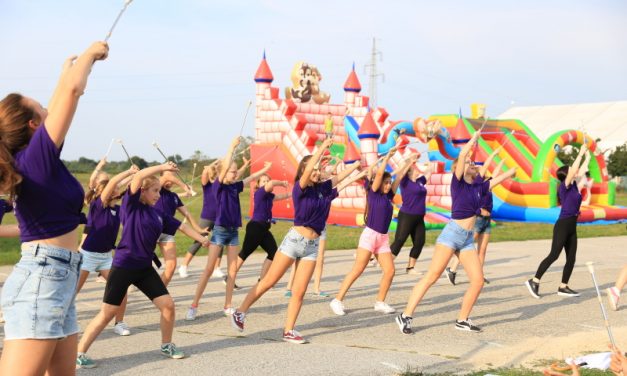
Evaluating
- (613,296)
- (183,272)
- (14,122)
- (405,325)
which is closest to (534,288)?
(613,296)

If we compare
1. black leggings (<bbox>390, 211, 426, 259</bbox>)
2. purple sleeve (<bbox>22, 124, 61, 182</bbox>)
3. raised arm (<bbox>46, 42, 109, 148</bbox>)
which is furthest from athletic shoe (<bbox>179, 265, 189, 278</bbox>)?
raised arm (<bbox>46, 42, 109, 148</bbox>)

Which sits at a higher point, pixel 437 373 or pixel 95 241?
pixel 95 241

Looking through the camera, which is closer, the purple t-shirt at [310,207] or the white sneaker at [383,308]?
the purple t-shirt at [310,207]

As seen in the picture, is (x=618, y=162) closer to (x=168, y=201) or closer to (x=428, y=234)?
(x=428, y=234)

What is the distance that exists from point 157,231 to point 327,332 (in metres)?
2.21

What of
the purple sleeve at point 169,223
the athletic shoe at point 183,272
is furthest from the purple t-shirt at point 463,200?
the athletic shoe at point 183,272

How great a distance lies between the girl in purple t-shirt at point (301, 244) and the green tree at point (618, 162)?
49.2m

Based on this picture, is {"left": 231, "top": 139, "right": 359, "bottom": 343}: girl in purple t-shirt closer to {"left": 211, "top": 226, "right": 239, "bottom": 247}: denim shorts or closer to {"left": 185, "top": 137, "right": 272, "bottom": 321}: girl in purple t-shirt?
{"left": 185, "top": 137, "right": 272, "bottom": 321}: girl in purple t-shirt

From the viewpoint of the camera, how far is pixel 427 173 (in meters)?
13.2

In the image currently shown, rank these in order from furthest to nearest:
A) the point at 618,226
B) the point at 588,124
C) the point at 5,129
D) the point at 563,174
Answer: the point at 588,124 < the point at 618,226 < the point at 563,174 < the point at 5,129

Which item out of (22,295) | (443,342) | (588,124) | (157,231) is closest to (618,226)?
(443,342)

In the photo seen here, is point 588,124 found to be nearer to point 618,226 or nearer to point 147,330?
point 618,226

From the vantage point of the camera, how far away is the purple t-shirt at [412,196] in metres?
12.6

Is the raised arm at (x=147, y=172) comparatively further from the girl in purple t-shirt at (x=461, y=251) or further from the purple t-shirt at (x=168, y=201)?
the purple t-shirt at (x=168, y=201)
